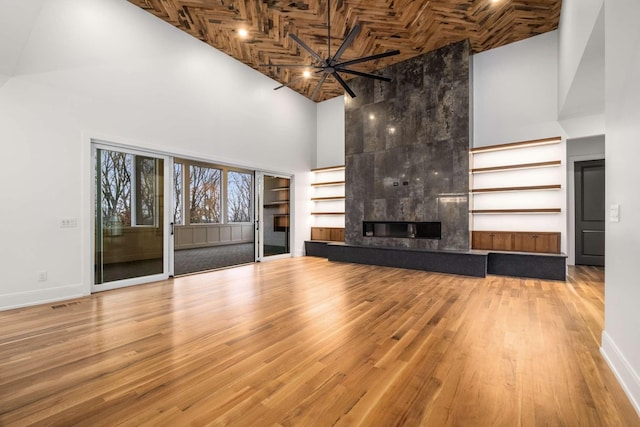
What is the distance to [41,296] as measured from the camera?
3.58 metres

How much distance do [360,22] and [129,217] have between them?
5.15 meters

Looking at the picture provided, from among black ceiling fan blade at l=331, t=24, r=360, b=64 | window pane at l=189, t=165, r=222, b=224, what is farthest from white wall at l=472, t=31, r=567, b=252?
window pane at l=189, t=165, r=222, b=224

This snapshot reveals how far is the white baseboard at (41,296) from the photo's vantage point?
335 centimetres

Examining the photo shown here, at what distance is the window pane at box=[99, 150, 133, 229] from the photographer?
4.29 meters

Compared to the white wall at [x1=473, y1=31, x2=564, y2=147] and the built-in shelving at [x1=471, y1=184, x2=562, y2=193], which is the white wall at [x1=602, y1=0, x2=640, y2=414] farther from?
the white wall at [x1=473, y1=31, x2=564, y2=147]

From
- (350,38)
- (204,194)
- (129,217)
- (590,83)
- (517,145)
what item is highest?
(350,38)

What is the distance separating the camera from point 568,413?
154 cm

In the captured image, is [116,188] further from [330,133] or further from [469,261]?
[469,261]

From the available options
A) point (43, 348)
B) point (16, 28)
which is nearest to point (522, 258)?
point (43, 348)

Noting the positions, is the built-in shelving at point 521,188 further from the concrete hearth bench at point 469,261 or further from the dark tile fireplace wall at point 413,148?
the concrete hearth bench at point 469,261

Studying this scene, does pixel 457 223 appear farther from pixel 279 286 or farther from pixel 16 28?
pixel 16 28

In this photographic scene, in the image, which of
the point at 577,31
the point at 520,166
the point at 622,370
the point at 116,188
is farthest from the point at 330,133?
the point at 622,370

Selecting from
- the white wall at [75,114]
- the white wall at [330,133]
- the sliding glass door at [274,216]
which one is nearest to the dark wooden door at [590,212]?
the white wall at [330,133]

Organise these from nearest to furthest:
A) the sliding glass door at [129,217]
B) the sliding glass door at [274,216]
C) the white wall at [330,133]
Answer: the sliding glass door at [129,217], the sliding glass door at [274,216], the white wall at [330,133]
